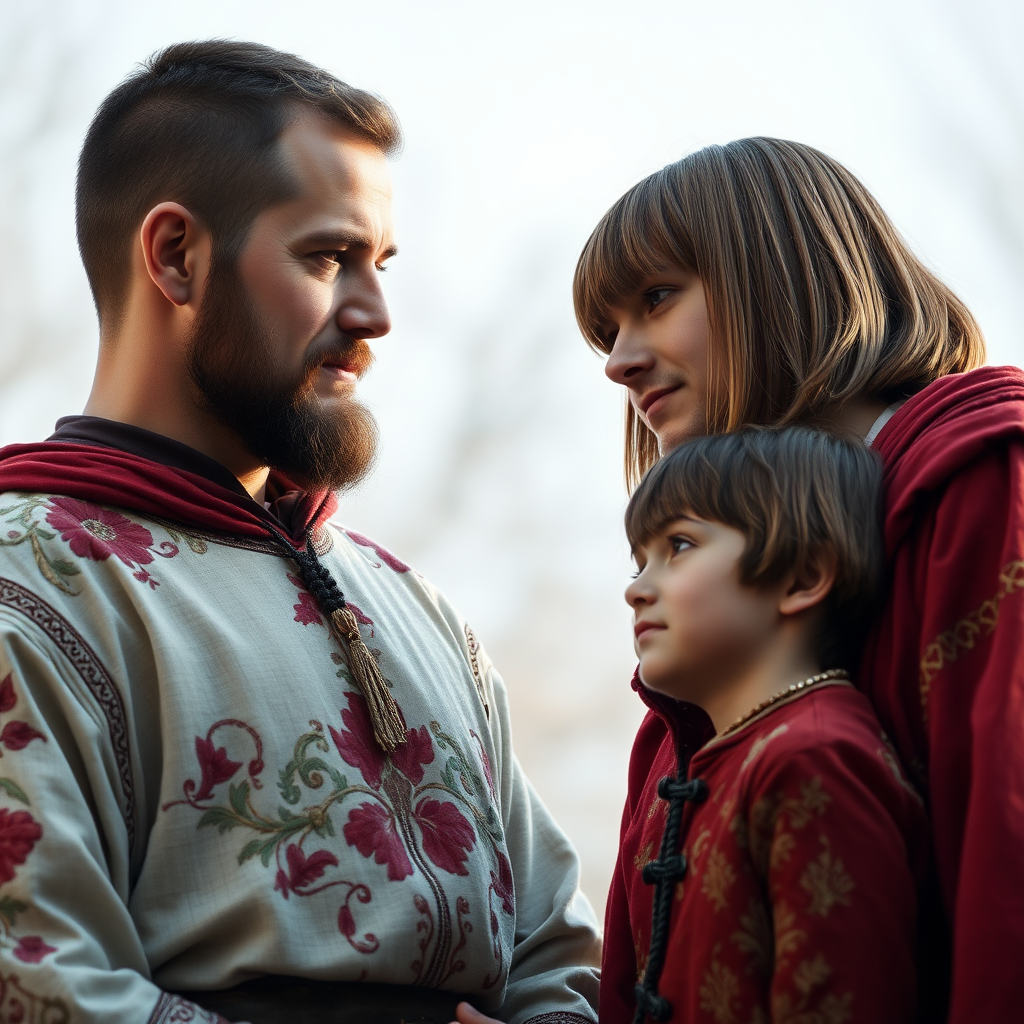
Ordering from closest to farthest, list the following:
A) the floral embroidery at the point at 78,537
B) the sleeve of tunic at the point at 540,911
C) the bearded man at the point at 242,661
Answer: the bearded man at the point at 242,661, the floral embroidery at the point at 78,537, the sleeve of tunic at the point at 540,911

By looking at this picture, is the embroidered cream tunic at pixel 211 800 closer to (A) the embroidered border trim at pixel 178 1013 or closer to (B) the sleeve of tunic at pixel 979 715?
(A) the embroidered border trim at pixel 178 1013

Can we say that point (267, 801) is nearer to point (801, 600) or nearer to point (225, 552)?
point (225, 552)

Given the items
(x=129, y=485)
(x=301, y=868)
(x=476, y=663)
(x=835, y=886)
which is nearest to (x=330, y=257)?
(x=129, y=485)

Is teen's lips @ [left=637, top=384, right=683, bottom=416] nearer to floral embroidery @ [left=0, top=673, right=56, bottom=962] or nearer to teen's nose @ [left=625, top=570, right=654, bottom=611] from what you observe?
teen's nose @ [left=625, top=570, right=654, bottom=611]

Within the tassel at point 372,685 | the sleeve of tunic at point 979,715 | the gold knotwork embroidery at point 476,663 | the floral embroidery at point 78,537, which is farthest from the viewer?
the gold knotwork embroidery at point 476,663

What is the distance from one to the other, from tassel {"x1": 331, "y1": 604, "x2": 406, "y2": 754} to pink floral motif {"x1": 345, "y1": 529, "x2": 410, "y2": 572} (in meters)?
0.35

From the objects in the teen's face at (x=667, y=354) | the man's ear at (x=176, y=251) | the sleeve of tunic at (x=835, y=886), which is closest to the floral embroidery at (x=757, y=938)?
the sleeve of tunic at (x=835, y=886)

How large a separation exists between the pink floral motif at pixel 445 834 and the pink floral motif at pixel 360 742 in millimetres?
89

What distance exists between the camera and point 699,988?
121cm

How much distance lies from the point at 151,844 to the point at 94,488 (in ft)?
1.74

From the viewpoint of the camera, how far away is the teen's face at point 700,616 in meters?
1.34

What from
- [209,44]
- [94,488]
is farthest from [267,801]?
[209,44]

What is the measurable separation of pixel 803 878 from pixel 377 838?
72 centimetres

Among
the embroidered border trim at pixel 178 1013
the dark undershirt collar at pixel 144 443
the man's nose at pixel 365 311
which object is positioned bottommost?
the embroidered border trim at pixel 178 1013
